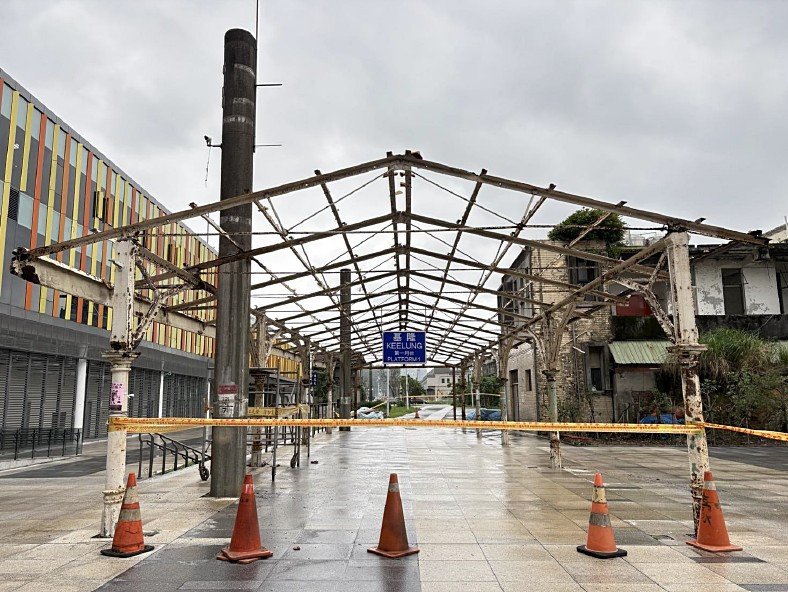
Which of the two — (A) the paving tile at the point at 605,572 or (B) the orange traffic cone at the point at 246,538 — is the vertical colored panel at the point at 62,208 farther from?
(A) the paving tile at the point at 605,572

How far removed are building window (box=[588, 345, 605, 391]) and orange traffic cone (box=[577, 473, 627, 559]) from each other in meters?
21.0

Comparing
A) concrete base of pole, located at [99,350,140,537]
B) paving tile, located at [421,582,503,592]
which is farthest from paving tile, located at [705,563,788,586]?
concrete base of pole, located at [99,350,140,537]

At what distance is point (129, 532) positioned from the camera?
6.86m

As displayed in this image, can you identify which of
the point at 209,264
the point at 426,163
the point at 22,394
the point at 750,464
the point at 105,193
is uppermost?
the point at 105,193

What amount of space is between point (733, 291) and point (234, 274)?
24395 mm

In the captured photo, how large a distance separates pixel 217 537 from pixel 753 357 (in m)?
22.8

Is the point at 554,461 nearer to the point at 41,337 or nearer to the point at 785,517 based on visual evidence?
the point at 785,517

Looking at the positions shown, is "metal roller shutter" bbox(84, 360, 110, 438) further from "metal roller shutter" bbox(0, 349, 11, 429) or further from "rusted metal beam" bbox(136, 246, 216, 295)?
"rusted metal beam" bbox(136, 246, 216, 295)

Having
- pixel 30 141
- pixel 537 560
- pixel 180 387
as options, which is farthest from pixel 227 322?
pixel 180 387

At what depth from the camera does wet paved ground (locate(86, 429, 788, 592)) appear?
5805mm

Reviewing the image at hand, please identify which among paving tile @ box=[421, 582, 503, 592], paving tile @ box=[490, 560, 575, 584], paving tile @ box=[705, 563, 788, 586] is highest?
paving tile @ box=[421, 582, 503, 592]

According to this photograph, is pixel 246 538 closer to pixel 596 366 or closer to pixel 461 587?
pixel 461 587

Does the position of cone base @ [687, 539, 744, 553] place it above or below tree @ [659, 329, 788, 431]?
below

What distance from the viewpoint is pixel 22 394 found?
67.5 feet
